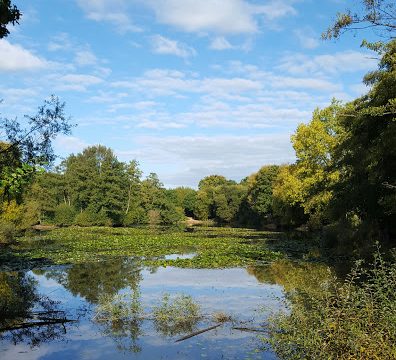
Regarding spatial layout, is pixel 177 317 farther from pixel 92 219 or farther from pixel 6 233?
pixel 92 219

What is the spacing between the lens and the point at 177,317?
1238cm

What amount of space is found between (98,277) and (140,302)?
6.83 meters

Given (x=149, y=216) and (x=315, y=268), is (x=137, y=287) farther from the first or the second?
(x=149, y=216)

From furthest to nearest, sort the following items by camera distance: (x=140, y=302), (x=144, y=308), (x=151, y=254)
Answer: (x=151, y=254) < (x=140, y=302) < (x=144, y=308)

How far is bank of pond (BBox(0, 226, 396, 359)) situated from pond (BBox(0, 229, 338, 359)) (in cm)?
4

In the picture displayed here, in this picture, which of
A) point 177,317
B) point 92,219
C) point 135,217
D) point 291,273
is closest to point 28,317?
point 177,317

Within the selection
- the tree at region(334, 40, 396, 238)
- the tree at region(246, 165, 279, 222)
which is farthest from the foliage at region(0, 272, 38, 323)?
the tree at region(246, 165, 279, 222)

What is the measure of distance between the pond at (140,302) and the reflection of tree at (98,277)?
47 mm

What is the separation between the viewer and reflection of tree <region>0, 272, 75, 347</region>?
1125cm

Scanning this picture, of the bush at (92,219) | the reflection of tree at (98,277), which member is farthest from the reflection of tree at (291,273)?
the bush at (92,219)

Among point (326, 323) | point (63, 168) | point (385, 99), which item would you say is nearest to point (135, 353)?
point (326, 323)

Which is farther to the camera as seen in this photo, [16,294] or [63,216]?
[63,216]

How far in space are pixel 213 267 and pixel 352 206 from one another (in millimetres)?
9120

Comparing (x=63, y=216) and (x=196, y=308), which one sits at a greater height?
(x=63, y=216)
